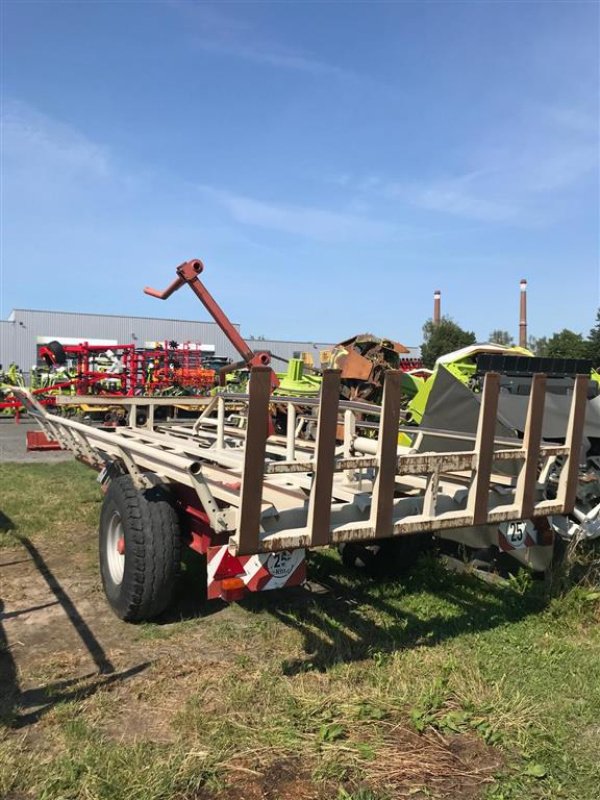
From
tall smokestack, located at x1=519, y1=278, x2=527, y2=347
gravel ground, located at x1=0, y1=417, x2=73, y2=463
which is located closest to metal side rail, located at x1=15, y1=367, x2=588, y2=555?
gravel ground, located at x1=0, y1=417, x2=73, y2=463

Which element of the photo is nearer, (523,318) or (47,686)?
(47,686)

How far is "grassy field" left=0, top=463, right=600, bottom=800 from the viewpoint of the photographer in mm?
2422

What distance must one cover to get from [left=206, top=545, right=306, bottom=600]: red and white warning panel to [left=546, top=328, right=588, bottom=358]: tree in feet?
82.1

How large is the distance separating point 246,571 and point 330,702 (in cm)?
70

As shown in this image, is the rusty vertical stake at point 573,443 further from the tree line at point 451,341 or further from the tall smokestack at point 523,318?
the tall smokestack at point 523,318

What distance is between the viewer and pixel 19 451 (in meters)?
11.6

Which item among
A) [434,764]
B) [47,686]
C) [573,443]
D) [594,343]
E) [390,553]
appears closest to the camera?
[434,764]

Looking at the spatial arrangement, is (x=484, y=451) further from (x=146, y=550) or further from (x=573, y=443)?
(x=146, y=550)

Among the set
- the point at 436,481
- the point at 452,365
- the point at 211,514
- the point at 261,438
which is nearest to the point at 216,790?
the point at 211,514

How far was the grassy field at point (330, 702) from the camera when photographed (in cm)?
242

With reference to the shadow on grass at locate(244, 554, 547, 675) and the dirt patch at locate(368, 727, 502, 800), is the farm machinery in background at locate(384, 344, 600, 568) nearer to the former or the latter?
the shadow on grass at locate(244, 554, 547, 675)

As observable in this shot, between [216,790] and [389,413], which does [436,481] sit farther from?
[216,790]

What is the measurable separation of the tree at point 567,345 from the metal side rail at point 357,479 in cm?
2389

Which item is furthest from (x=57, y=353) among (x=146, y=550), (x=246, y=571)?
(x=246, y=571)
